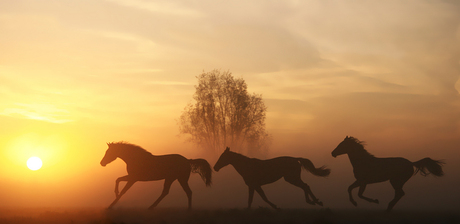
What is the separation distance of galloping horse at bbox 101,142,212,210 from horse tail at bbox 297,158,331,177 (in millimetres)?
3959

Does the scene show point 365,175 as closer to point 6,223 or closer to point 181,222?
point 181,222

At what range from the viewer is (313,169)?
17.6 metres

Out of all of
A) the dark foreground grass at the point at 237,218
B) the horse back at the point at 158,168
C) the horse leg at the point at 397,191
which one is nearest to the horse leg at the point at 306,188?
the dark foreground grass at the point at 237,218

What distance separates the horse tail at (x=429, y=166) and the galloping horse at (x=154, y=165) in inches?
331

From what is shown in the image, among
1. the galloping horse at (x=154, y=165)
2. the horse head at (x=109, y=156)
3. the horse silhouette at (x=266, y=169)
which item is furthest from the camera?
the horse head at (x=109, y=156)

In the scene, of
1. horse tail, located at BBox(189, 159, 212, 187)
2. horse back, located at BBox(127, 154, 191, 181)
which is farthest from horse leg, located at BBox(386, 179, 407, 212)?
horse back, located at BBox(127, 154, 191, 181)

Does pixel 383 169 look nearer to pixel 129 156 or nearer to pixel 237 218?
pixel 237 218

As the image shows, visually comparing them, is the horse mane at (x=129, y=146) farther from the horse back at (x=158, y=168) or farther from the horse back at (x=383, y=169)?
the horse back at (x=383, y=169)

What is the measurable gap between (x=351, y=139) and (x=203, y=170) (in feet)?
20.6

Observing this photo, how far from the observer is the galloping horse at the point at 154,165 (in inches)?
712

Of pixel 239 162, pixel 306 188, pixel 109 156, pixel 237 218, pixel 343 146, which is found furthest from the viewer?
pixel 109 156

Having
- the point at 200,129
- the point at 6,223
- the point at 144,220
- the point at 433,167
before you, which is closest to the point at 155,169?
the point at 144,220

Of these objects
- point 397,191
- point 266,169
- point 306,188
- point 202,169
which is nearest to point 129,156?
point 202,169

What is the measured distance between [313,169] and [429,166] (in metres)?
4.49
